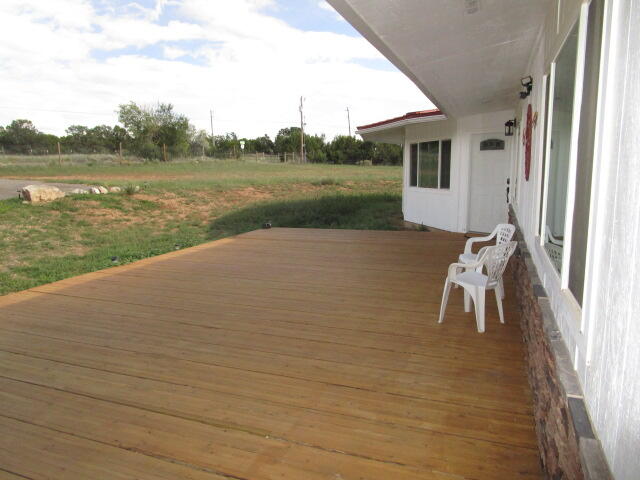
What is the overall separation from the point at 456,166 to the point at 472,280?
5.20 m

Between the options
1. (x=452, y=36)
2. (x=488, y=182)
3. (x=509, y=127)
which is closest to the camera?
(x=452, y=36)

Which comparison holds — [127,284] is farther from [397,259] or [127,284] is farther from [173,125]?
[173,125]

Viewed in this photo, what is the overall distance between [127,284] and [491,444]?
405cm

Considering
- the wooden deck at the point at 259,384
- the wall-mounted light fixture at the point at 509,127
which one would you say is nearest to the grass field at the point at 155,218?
the wooden deck at the point at 259,384

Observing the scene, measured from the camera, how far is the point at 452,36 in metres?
3.38

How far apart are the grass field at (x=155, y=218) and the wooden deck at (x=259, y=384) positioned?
2.96 meters

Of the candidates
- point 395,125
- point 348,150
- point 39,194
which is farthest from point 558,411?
point 348,150

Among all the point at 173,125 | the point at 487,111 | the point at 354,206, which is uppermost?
the point at 173,125

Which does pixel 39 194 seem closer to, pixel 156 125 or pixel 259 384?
pixel 259 384

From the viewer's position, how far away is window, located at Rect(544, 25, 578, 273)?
201 centimetres

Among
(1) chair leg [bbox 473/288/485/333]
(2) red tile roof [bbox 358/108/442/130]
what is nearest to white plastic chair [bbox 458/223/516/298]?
(1) chair leg [bbox 473/288/485/333]

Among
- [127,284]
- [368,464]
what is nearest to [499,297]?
[368,464]

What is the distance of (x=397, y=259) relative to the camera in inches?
240

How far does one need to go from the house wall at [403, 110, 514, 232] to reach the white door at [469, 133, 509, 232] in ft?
0.38
